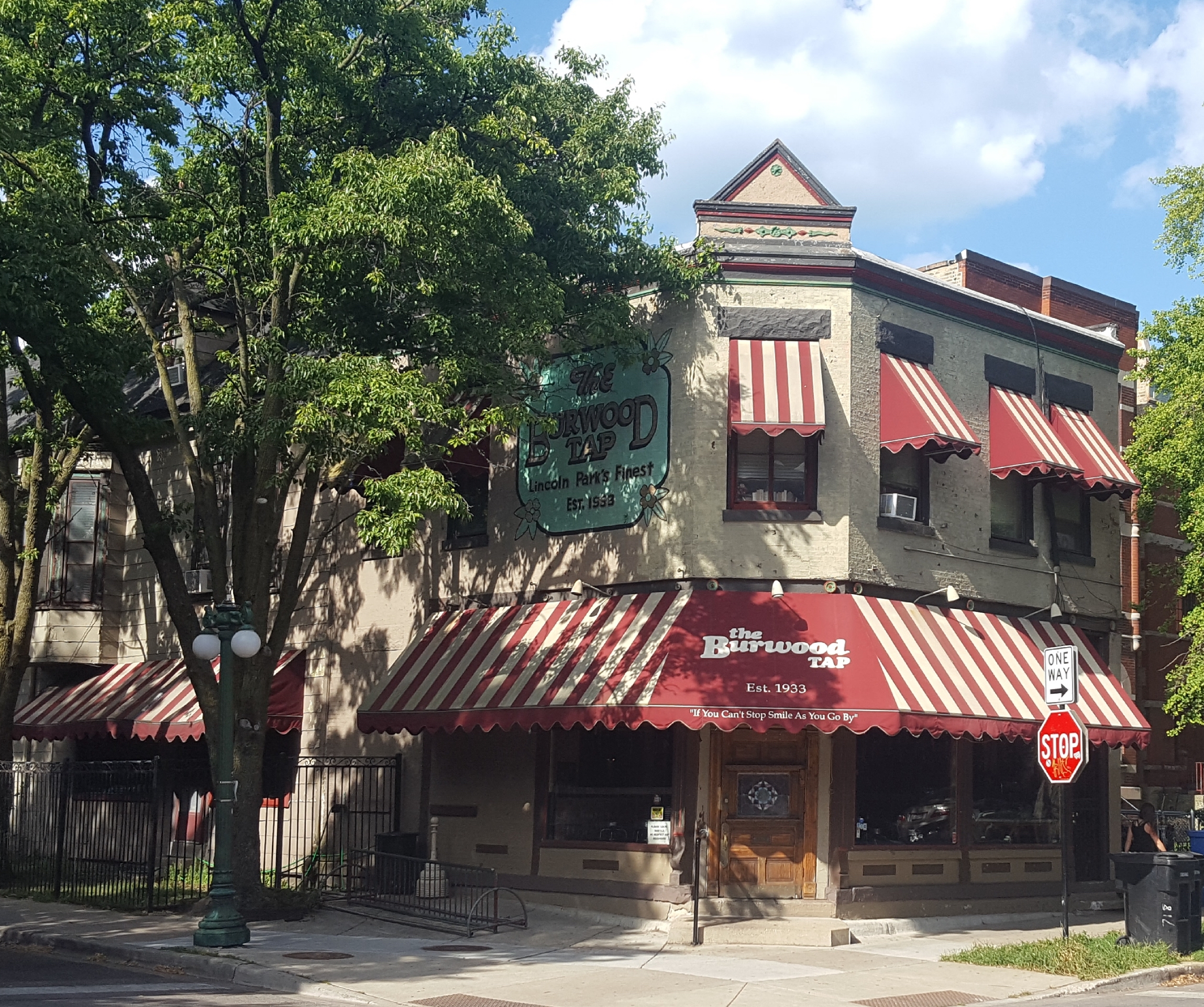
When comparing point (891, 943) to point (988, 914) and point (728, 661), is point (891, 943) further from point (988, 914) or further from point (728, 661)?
point (728, 661)

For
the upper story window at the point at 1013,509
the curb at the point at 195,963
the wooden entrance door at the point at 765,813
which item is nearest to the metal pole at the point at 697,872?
the wooden entrance door at the point at 765,813

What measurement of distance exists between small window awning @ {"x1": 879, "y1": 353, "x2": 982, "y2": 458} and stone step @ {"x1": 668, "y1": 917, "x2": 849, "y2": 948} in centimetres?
643

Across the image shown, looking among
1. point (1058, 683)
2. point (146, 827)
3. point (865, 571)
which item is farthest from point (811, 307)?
point (146, 827)

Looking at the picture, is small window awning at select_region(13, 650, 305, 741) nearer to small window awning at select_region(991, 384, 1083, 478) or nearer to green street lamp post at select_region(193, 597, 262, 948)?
green street lamp post at select_region(193, 597, 262, 948)

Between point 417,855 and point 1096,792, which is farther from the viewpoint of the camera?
point 1096,792

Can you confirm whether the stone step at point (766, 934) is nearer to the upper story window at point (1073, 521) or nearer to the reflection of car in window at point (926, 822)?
the reflection of car in window at point (926, 822)

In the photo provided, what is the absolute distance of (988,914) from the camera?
19500 millimetres

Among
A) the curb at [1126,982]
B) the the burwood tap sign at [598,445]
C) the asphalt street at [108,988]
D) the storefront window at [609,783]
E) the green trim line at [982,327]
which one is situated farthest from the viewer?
the green trim line at [982,327]

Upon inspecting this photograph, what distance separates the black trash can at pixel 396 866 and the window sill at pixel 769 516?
21.6 ft

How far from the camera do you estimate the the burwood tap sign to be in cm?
1948

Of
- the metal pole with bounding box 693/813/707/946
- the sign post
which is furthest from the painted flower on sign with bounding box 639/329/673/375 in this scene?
the sign post

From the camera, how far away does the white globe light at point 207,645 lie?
53.1 ft

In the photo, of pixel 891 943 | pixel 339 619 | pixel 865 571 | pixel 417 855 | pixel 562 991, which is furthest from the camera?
pixel 339 619

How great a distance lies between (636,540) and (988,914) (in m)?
7.25
